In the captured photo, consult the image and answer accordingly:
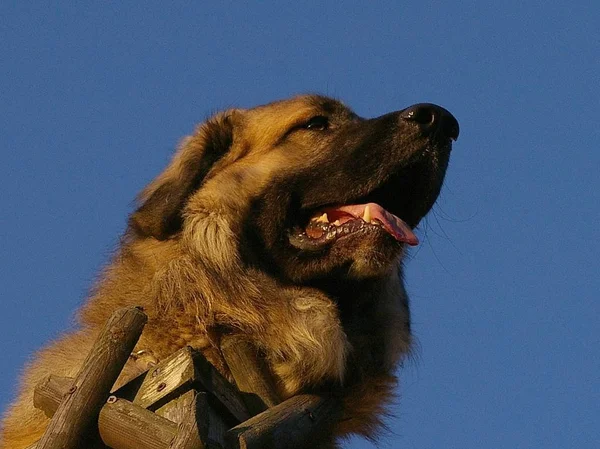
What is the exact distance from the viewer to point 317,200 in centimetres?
633

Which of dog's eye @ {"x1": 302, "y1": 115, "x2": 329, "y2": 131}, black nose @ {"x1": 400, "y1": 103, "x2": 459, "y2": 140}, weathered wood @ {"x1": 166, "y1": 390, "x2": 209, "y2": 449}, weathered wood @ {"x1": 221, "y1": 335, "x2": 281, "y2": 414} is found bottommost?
weathered wood @ {"x1": 166, "y1": 390, "x2": 209, "y2": 449}

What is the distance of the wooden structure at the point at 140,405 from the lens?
4582mm

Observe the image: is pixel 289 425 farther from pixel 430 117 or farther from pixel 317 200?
pixel 430 117

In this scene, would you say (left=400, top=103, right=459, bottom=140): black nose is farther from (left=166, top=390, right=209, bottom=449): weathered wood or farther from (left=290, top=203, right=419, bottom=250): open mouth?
(left=166, top=390, right=209, bottom=449): weathered wood

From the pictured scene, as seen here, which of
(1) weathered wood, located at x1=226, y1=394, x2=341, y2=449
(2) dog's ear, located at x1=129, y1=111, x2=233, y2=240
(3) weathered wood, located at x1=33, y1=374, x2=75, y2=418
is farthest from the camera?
(2) dog's ear, located at x1=129, y1=111, x2=233, y2=240

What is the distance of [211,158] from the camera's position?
6762mm

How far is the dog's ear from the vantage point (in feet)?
20.4

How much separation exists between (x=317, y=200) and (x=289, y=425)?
1.58 meters

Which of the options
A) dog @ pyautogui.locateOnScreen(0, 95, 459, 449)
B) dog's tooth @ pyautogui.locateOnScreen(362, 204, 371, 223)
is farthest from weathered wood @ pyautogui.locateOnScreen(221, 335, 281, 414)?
dog's tooth @ pyautogui.locateOnScreen(362, 204, 371, 223)

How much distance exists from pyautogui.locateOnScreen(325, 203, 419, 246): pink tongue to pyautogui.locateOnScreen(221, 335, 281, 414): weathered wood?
100cm

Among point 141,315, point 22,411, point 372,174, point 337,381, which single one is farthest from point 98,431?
point 372,174

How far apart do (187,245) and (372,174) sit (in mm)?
1055

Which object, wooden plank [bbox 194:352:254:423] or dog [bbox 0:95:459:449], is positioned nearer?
wooden plank [bbox 194:352:254:423]

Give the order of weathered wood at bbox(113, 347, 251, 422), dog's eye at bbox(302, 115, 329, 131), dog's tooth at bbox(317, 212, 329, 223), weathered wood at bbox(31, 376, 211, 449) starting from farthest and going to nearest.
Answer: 1. dog's eye at bbox(302, 115, 329, 131)
2. dog's tooth at bbox(317, 212, 329, 223)
3. weathered wood at bbox(113, 347, 251, 422)
4. weathered wood at bbox(31, 376, 211, 449)
